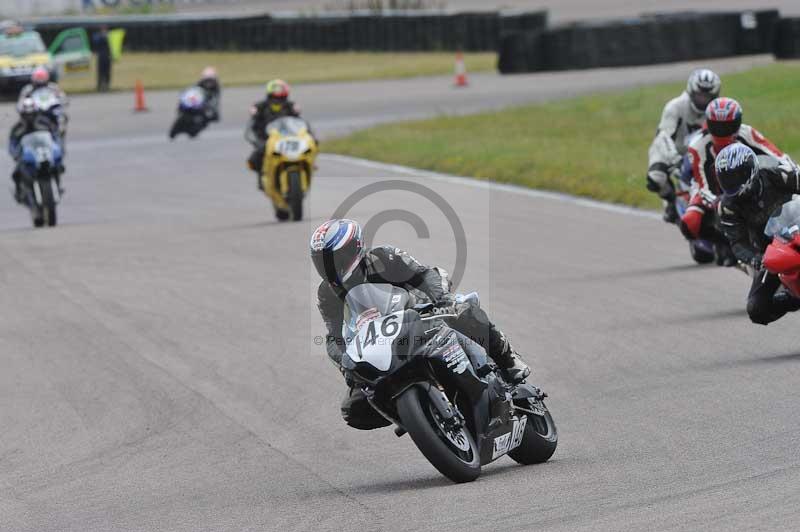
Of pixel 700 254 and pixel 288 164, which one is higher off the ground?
pixel 288 164

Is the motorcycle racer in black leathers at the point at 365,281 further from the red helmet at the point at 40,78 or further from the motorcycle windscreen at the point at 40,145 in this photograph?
the red helmet at the point at 40,78

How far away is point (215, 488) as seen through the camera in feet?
24.0

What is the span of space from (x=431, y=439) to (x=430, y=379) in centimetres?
36

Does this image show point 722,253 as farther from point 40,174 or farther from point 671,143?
→ point 40,174

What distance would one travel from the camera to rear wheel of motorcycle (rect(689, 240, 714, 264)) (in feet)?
42.6

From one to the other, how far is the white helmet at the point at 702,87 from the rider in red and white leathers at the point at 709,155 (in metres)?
1.06

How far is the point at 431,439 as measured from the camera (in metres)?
6.57

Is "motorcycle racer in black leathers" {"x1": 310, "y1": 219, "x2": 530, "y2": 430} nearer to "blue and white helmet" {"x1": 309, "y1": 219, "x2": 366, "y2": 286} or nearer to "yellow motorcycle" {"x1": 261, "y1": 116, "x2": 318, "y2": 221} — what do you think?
"blue and white helmet" {"x1": 309, "y1": 219, "x2": 366, "y2": 286}

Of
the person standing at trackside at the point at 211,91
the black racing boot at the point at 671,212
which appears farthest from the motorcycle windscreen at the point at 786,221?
the person standing at trackside at the point at 211,91

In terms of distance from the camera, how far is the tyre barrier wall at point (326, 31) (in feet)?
135

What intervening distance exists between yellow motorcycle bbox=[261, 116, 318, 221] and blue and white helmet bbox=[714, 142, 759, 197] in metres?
8.77

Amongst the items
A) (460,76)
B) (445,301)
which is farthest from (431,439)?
(460,76)

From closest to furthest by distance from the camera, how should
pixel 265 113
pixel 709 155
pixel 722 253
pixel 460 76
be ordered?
1. pixel 709 155
2. pixel 722 253
3. pixel 265 113
4. pixel 460 76

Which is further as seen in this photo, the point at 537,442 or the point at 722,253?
the point at 722,253
